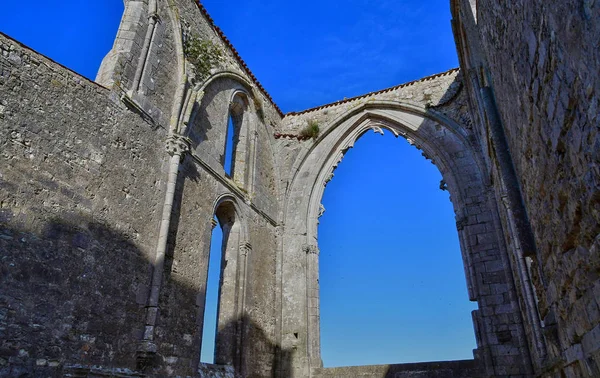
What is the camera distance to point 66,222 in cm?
525

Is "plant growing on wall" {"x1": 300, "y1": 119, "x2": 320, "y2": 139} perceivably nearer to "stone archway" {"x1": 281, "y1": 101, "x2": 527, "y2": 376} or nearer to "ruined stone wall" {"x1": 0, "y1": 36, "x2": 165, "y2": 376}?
"stone archway" {"x1": 281, "y1": 101, "x2": 527, "y2": 376}

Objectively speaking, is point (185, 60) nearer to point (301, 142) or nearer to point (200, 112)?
point (200, 112)

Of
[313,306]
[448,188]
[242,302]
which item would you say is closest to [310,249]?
[313,306]

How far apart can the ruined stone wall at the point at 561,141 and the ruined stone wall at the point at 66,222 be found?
507cm

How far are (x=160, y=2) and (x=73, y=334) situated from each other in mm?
6272

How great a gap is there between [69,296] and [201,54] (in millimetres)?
5925

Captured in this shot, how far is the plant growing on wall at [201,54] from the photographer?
879cm

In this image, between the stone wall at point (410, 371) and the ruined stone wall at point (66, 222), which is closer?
the ruined stone wall at point (66, 222)

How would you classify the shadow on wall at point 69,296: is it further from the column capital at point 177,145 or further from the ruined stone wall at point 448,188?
the ruined stone wall at point 448,188

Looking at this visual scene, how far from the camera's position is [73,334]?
5.01 m

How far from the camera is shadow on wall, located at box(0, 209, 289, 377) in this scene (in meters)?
4.47

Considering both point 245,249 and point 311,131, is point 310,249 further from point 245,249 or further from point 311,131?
point 311,131

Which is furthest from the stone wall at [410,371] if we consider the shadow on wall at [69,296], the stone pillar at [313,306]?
the shadow on wall at [69,296]

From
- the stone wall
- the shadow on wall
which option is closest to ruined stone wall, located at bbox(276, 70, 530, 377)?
the stone wall
